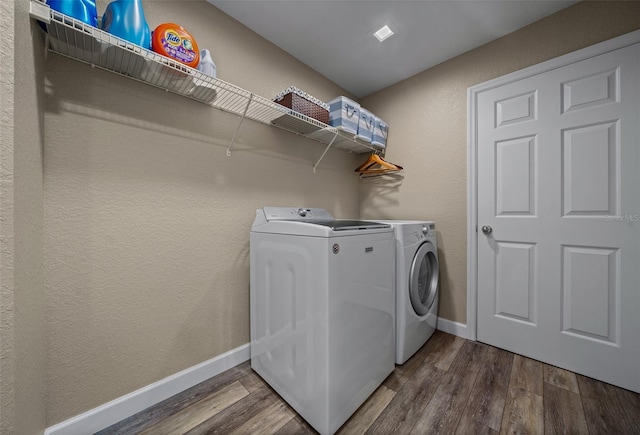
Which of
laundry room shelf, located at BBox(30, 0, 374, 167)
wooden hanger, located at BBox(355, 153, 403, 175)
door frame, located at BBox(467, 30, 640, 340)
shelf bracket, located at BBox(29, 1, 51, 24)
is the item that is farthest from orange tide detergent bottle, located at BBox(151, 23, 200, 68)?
door frame, located at BBox(467, 30, 640, 340)

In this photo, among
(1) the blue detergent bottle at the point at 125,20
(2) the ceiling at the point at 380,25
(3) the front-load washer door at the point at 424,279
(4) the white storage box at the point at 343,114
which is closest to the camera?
(1) the blue detergent bottle at the point at 125,20

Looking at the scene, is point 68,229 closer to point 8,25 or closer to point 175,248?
point 175,248

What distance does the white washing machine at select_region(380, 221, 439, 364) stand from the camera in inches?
64.5

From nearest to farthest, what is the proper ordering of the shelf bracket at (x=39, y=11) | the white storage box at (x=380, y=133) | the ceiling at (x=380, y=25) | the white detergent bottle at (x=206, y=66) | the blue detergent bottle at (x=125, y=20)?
the shelf bracket at (x=39, y=11), the blue detergent bottle at (x=125, y=20), the white detergent bottle at (x=206, y=66), the ceiling at (x=380, y=25), the white storage box at (x=380, y=133)

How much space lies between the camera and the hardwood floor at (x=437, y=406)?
115cm

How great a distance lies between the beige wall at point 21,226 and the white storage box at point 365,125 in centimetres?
185

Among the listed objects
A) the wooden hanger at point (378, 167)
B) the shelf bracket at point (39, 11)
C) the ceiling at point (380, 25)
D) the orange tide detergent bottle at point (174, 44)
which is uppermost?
the ceiling at point (380, 25)

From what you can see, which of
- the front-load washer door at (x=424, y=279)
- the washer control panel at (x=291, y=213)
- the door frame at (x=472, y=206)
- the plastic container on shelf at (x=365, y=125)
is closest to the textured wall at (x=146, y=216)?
the washer control panel at (x=291, y=213)

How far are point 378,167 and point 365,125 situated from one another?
50cm

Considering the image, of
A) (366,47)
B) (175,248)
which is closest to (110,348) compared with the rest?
(175,248)

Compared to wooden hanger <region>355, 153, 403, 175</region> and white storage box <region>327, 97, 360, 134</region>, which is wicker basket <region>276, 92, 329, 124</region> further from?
wooden hanger <region>355, 153, 403, 175</region>

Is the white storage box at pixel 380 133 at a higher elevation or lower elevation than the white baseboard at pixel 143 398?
higher

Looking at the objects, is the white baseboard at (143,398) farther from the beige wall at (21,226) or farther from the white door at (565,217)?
the white door at (565,217)

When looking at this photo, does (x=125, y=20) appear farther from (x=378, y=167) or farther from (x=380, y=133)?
(x=378, y=167)
